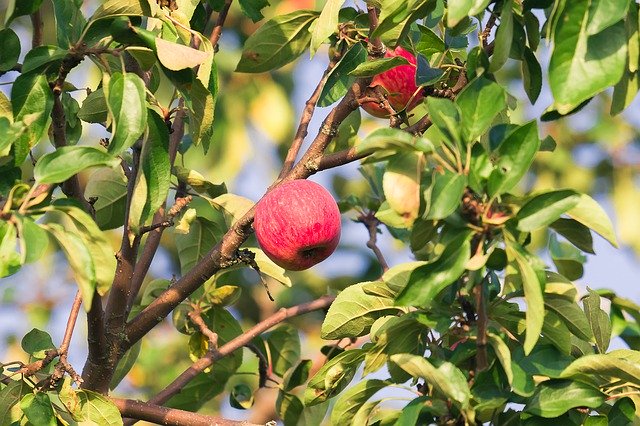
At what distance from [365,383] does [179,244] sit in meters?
0.59

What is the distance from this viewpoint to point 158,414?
5.11 feet

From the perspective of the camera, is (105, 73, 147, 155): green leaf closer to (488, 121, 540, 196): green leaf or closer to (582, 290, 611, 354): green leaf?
(488, 121, 540, 196): green leaf

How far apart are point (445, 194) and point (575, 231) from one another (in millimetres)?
298

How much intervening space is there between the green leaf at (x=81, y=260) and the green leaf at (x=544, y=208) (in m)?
0.47

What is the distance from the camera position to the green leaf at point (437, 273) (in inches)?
44.0

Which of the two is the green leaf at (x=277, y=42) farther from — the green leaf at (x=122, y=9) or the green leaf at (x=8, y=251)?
the green leaf at (x=8, y=251)

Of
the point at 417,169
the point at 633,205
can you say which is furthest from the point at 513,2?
the point at 633,205

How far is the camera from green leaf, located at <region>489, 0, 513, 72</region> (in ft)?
3.98

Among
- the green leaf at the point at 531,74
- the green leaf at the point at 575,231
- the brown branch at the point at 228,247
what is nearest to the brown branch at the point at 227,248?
the brown branch at the point at 228,247

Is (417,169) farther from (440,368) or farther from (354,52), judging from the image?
(354,52)

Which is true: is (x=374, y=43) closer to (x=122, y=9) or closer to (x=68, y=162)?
(x=122, y=9)

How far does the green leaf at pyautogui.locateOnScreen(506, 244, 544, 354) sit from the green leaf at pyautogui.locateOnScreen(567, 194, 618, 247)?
0.13 meters

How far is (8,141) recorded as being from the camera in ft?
3.83

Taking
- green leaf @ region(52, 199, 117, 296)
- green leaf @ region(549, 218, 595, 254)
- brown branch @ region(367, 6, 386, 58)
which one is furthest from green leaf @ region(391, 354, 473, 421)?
brown branch @ region(367, 6, 386, 58)
